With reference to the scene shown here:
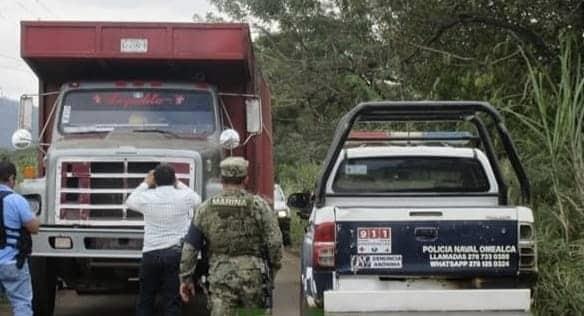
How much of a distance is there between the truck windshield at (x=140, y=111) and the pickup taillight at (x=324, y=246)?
12.8 feet

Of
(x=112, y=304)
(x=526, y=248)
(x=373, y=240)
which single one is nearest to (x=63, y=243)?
(x=112, y=304)

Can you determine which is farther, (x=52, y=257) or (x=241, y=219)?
(x=52, y=257)

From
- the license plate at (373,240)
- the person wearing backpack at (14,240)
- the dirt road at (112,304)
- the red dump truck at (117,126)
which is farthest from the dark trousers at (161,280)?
the dirt road at (112,304)

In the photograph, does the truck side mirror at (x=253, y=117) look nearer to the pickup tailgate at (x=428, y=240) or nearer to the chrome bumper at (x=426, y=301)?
the pickup tailgate at (x=428, y=240)

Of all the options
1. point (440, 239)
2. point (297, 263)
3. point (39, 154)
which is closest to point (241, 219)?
point (440, 239)

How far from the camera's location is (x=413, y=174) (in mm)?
7602

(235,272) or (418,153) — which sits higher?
(418,153)

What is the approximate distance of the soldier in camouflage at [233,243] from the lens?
5.96 meters

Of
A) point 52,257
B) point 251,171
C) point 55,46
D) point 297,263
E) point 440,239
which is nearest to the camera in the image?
point 440,239

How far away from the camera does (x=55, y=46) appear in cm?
923

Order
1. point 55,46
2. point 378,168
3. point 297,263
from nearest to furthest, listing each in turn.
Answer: point 378,168 < point 55,46 < point 297,263

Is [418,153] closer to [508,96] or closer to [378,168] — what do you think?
[378,168]

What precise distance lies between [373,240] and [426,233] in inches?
13.8

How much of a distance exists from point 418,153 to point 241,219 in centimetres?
217
